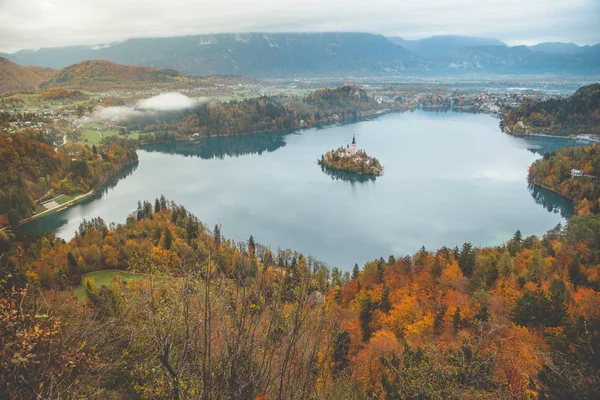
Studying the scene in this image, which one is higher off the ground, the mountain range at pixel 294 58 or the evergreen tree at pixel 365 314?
the mountain range at pixel 294 58

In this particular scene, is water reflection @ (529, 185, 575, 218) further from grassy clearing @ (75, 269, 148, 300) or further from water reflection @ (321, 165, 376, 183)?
grassy clearing @ (75, 269, 148, 300)

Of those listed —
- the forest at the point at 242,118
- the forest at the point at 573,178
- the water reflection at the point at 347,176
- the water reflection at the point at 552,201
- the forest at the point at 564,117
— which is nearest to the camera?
the forest at the point at 573,178

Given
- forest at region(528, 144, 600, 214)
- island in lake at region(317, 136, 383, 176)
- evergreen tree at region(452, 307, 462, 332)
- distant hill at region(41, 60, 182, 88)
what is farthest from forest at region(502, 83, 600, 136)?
distant hill at region(41, 60, 182, 88)

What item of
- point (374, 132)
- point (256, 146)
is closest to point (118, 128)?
point (256, 146)

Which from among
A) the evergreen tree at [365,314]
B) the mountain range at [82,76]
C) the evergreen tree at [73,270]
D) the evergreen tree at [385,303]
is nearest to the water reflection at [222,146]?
the evergreen tree at [73,270]

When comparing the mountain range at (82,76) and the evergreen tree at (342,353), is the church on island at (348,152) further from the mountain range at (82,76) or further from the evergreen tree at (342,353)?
the mountain range at (82,76)

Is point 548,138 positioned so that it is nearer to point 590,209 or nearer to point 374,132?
point 374,132

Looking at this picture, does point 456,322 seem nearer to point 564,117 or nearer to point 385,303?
point 385,303
